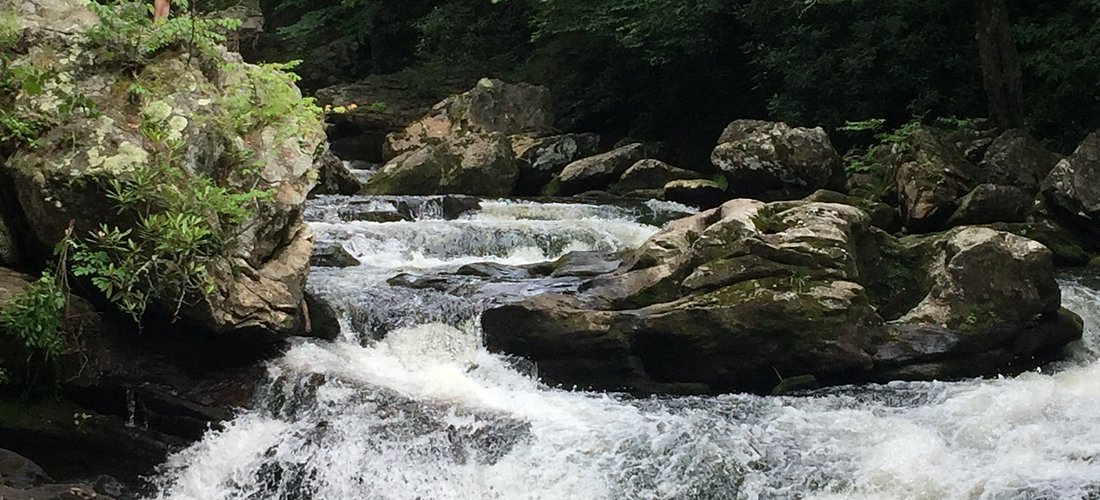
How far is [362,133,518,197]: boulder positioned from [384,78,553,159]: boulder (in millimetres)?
2196

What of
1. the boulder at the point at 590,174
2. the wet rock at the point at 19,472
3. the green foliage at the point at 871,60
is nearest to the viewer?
the wet rock at the point at 19,472

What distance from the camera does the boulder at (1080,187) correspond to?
10.6 m

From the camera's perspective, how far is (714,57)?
18531 millimetres

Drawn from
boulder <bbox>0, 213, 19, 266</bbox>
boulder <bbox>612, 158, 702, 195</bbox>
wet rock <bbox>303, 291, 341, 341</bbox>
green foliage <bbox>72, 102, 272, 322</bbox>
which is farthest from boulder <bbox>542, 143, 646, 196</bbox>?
boulder <bbox>0, 213, 19, 266</bbox>

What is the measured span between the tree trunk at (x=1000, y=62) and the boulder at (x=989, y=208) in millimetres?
2806

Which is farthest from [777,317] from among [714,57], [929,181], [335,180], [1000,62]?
[714,57]

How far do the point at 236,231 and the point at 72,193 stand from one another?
3.52ft

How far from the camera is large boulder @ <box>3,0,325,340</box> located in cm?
586

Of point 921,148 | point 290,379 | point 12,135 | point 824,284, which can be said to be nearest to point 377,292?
point 290,379

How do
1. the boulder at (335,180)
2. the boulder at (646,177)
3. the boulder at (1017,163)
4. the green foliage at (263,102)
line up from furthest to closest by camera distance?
the boulder at (646,177) → the boulder at (335,180) → the boulder at (1017,163) → the green foliage at (263,102)

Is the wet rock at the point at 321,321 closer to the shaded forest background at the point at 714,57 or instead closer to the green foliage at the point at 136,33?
the green foliage at the point at 136,33

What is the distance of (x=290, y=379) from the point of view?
21.7ft

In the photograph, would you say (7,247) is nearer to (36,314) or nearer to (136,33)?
(36,314)

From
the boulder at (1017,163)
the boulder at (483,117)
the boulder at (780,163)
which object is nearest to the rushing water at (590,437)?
the boulder at (1017,163)
